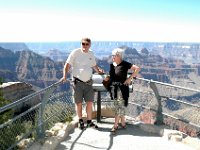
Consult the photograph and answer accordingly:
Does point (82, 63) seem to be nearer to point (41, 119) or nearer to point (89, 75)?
point (89, 75)

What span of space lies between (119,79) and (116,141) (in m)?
1.36

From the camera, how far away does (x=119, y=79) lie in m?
7.90

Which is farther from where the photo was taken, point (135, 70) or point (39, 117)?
point (135, 70)

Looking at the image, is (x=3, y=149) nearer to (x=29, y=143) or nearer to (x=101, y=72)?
(x=29, y=143)

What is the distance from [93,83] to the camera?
874 cm

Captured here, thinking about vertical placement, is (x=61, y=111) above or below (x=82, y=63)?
below

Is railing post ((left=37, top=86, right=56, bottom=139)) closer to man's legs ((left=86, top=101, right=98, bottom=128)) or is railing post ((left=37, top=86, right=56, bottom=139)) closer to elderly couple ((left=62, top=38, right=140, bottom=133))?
elderly couple ((left=62, top=38, right=140, bottom=133))

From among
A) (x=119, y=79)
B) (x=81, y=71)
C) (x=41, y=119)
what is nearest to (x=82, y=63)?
(x=81, y=71)

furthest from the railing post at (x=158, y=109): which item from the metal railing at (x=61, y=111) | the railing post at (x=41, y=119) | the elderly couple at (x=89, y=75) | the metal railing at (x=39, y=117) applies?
the railing post at (x=41, y=119)

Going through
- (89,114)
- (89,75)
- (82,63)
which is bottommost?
(89,114)

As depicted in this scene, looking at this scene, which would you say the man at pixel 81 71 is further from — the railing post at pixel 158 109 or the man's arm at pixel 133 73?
the railing post at pixel 158 109

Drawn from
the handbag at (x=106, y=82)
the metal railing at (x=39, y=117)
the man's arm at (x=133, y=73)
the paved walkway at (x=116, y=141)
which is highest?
the man's arm at (x=133, y=73)

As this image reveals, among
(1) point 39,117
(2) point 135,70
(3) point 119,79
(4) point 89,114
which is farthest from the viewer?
(4) point 89,114

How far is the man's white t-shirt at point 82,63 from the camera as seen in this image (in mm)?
7939
